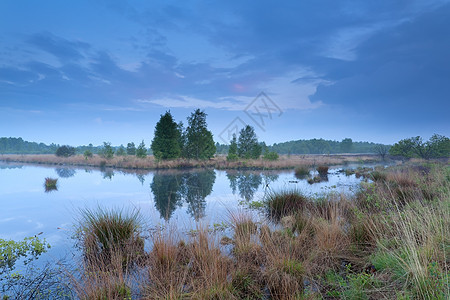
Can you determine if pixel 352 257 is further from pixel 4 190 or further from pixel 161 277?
pixel 4 190

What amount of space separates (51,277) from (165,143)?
2717 cm

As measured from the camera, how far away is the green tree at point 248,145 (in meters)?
38.5

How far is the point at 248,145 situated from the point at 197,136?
400 inches

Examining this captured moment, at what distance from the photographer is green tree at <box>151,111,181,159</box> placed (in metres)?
30.5

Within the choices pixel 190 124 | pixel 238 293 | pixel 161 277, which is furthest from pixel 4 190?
pixel 190 124

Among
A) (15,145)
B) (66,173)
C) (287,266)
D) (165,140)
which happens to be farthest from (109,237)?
(15,145)

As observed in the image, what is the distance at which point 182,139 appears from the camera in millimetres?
34000

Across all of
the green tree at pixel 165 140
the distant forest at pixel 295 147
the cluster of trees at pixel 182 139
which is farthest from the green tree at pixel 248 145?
the distant forest at pixel 295 147

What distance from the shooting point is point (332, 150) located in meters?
112

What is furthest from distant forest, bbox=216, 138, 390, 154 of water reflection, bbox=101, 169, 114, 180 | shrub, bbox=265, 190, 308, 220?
shrub, bbox=265, 190, 308, 220

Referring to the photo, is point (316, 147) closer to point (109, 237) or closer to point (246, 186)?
point (246, 186)

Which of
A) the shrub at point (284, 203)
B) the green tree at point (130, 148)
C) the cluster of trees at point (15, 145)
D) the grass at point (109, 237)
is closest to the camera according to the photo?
the grass at point (109, 237)

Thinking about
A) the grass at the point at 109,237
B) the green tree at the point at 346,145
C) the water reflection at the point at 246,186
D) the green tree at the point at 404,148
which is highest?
the green tree at the point at 346,145

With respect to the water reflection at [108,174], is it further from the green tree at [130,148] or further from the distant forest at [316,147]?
the distant forest at [316,147]
